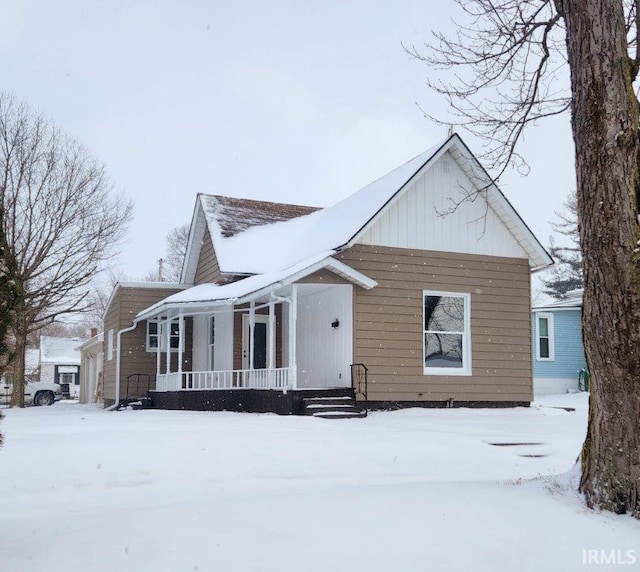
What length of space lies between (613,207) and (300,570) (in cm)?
343

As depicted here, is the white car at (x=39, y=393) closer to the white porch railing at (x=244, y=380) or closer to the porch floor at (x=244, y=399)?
the white porch railing at (x=244, y=380)

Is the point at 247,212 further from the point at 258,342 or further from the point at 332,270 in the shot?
the point at 332,270

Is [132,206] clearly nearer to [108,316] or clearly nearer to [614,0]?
[108,316]

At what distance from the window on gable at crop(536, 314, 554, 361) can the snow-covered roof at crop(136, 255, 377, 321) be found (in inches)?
485

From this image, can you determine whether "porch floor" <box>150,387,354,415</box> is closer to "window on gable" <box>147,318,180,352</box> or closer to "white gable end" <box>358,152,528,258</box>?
"window on gable" <box>147,318,180,352</box>

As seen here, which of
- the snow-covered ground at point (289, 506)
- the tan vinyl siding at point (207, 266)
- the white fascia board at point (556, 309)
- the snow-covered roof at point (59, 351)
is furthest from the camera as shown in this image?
the snow-covered roof at point (59, 351)

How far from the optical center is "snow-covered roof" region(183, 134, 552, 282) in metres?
15.9

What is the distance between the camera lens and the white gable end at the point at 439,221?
15.8 metres

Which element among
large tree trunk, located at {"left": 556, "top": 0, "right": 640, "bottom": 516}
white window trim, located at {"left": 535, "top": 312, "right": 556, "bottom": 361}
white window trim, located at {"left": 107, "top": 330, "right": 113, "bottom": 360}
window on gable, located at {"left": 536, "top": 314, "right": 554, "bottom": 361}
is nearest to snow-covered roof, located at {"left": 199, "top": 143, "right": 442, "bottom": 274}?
white window trim, located at {"left": 107, "top": 330, "right": 113, "bottom": 360}

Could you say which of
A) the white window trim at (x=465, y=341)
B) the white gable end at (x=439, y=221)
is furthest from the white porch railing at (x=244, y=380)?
the white window trim at (x=465, y=341)

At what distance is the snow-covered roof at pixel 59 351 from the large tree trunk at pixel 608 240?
173 feet

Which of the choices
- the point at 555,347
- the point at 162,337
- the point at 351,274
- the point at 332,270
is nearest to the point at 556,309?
the point at 555,347

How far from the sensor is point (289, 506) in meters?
5.15

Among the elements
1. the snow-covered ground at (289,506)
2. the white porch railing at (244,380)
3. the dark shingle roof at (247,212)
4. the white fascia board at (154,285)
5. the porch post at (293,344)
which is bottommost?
the snow-covered ground at (289,506)
